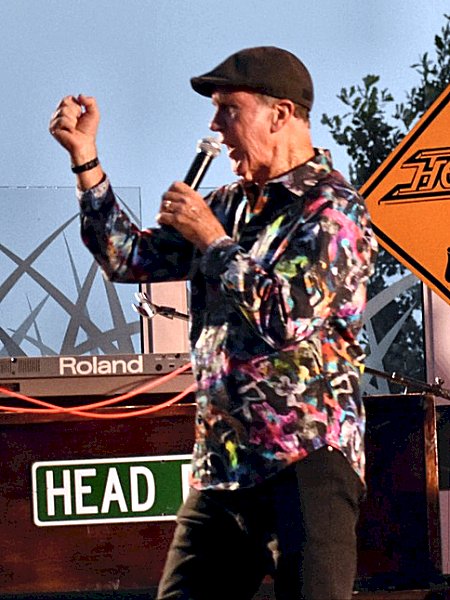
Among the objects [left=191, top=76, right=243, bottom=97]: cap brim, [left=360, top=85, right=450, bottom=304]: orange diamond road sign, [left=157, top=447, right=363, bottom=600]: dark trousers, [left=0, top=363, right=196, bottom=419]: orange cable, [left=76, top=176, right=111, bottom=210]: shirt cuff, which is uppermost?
[left=360, top=85, right=450, bottom=304]: orange diamond road sign

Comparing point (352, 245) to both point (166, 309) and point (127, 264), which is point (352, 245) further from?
point (166, 309)

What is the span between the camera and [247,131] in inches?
114

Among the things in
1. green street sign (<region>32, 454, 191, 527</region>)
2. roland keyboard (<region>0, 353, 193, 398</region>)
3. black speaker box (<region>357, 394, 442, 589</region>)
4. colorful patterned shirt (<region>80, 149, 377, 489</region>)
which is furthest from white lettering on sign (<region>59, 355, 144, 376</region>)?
colorful patterned shirt (<region>80, 149, 377, 489</region>)

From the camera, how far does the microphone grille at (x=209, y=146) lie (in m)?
3.03

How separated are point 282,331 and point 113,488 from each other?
203cm

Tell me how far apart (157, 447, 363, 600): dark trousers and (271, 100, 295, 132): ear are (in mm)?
627

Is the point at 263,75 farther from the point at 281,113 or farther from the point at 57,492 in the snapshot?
the point at 57,492

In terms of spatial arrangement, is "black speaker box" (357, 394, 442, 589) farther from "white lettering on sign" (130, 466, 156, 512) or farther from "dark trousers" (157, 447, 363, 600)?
"dark trousers" (157, 447, 363, 600)

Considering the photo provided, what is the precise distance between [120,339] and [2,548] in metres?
1.51

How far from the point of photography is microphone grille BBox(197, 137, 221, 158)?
303 centimetres

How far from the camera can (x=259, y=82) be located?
2.90m

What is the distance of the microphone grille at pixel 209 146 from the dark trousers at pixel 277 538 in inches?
25.8

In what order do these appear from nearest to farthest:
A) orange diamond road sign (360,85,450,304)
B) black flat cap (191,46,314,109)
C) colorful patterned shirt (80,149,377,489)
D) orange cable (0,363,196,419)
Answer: colorful patterned shirt (80,149,377,489)
black flat cap (191,46,314,109)
orange cable (0,363,196,419)
orange diamond road sign (360,85,450,304)

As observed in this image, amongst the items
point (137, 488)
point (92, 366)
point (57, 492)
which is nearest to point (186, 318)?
point (92, 366)
